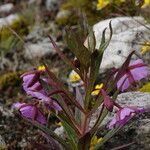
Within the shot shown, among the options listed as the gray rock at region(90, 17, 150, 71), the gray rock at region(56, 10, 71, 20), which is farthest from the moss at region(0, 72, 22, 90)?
the gray rock at region(56, 10, 71, 20)

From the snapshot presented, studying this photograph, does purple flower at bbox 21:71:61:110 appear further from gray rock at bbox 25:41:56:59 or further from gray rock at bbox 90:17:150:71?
gray rock at bbox 25:41:56:59

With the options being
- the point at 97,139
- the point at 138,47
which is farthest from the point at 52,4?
the point at 97,139

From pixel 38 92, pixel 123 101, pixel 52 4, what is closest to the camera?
pixel 38 92

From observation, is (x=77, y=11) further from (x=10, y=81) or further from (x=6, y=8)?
(x=6, y=8)

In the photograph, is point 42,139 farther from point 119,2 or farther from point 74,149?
point 119,2

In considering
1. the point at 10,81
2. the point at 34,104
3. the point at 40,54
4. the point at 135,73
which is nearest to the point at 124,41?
the point at 10,81

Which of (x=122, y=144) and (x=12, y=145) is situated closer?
(x=122, y=144)
